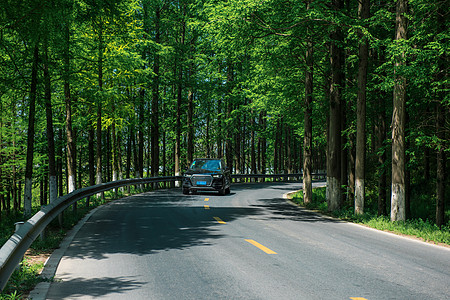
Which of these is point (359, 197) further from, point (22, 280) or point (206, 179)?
point (22, 280)

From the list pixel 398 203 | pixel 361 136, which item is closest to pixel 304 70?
pixel 361 136

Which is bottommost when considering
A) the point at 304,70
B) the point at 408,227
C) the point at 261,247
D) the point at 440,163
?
the point at 408,227

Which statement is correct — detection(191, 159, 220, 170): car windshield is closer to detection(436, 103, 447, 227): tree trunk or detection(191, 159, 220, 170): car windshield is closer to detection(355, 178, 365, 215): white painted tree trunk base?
detection(355, 178, 365, 215): white painted tree trunk base

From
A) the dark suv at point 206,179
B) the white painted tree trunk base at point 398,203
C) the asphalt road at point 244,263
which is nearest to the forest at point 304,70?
the white painted tree trunk base at point 398,203

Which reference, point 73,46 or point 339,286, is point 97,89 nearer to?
point 73,46

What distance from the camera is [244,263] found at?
7090mm

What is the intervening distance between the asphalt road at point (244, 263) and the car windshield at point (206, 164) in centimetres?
1142

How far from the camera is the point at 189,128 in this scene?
1367 inches

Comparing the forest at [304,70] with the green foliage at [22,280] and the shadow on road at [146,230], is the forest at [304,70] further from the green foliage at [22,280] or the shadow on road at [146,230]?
the green foliage at [22,280]

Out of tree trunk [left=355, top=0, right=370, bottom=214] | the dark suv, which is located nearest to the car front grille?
the dark suv

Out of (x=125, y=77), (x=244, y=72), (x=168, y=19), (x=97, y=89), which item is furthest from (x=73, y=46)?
(x=244, y=72)

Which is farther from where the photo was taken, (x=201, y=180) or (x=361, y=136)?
(x=201, y=180)

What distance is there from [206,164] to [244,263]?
16.8 meters

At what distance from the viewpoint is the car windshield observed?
23.5m
